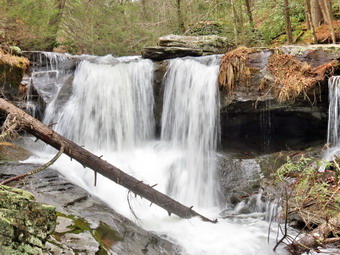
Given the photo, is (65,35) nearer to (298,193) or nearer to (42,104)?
(42,104)

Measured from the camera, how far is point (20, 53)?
10023mm

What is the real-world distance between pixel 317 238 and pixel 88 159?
11.4 ft

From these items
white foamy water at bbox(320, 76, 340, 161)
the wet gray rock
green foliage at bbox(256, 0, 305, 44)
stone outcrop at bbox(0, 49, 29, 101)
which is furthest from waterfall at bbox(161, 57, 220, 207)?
green foliage at bbox(256, 0, 305, 44)

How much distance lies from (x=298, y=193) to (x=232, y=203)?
2.44m

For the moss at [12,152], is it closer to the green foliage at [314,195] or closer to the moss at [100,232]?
the moss at [100,232]

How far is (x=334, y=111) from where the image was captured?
7152 mm

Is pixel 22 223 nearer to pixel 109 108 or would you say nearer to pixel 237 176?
pixel 237 176

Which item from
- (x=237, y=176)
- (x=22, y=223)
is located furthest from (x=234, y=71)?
(x=22, y=223)

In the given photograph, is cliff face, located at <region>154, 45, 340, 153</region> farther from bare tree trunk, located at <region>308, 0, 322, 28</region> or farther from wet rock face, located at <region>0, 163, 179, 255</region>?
bare tree trunk, located at <region>308, 0, 322, 28</region>

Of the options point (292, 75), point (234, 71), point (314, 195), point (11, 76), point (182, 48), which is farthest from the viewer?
point (182, 48)

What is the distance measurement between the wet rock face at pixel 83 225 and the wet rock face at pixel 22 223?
25 centimetres

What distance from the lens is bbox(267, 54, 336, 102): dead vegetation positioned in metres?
7.37

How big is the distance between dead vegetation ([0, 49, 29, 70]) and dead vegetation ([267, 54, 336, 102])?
6.84 m

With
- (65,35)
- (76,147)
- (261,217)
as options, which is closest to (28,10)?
(65,35)
